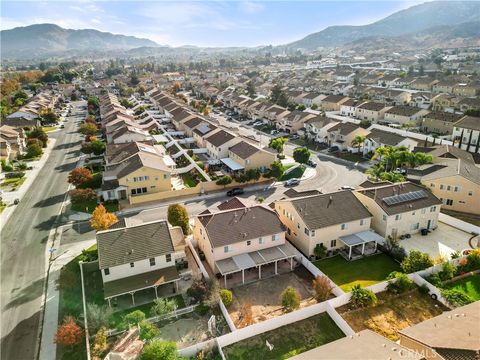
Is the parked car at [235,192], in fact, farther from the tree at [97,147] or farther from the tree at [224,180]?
the tree at [97,147]

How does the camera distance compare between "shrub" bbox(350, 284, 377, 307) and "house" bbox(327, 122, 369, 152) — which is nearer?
"shrub" bbox(350, 284, 377, 307)

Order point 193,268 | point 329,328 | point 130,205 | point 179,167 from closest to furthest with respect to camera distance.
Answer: point 329,328, point 193,268, point 130,205, point 179,167

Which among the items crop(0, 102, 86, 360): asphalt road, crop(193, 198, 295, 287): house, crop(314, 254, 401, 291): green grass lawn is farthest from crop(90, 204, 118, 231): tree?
crop(314, 254, 401, 291): green grass lawn

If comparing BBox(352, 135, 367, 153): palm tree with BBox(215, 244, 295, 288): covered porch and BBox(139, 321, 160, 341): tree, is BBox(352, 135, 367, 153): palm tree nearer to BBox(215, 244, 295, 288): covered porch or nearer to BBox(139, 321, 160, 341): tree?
BBox(215, 244, 295, 288): covered porch

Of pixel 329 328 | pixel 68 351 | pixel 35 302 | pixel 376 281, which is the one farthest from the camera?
pixel 376 281

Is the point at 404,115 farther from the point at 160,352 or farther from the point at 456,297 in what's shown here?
the point at 160,352

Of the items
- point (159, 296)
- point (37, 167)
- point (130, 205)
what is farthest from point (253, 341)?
point (37, 167)

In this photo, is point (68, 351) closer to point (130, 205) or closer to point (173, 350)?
point (173, 350)

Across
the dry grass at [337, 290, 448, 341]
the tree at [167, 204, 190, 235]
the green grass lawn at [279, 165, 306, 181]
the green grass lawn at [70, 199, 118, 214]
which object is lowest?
the dry grass at [337, 290, 448, 341]
